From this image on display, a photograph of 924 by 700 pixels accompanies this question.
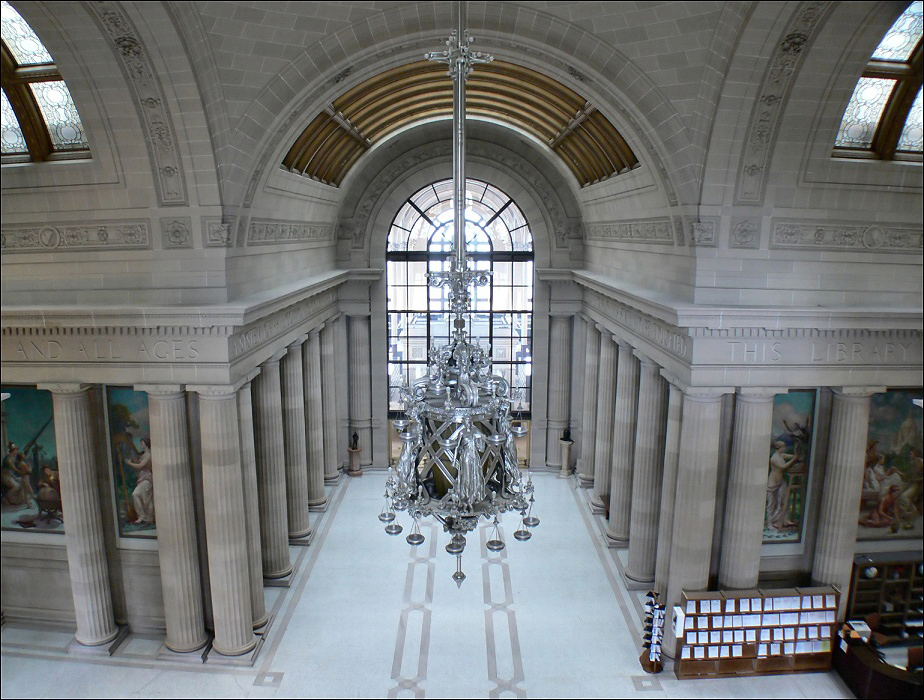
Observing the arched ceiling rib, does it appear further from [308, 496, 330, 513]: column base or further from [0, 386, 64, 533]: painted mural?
[308, 496, 330, 513]: column base

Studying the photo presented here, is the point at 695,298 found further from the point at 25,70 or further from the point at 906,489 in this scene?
the point at 25,70

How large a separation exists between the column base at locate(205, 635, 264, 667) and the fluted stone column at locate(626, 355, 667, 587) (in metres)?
6.72

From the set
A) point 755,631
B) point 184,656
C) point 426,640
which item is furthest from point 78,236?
point 755,631

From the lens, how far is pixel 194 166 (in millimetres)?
9078

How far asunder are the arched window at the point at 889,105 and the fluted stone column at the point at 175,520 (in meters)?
9.63

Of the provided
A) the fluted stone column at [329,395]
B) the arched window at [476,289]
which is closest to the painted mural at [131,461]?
the fluted stone column at [329,395]

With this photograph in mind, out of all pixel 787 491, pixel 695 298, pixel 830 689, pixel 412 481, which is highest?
pixel 695 298

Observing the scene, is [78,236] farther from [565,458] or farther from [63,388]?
[565,458]

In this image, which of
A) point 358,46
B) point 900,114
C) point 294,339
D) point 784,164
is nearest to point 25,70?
point 358,46

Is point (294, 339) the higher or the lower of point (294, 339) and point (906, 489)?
the higher

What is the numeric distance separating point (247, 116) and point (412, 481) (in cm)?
553

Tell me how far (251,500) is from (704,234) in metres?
7.82

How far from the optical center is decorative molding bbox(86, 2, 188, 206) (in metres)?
7.72

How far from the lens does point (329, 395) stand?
56.0 feet
